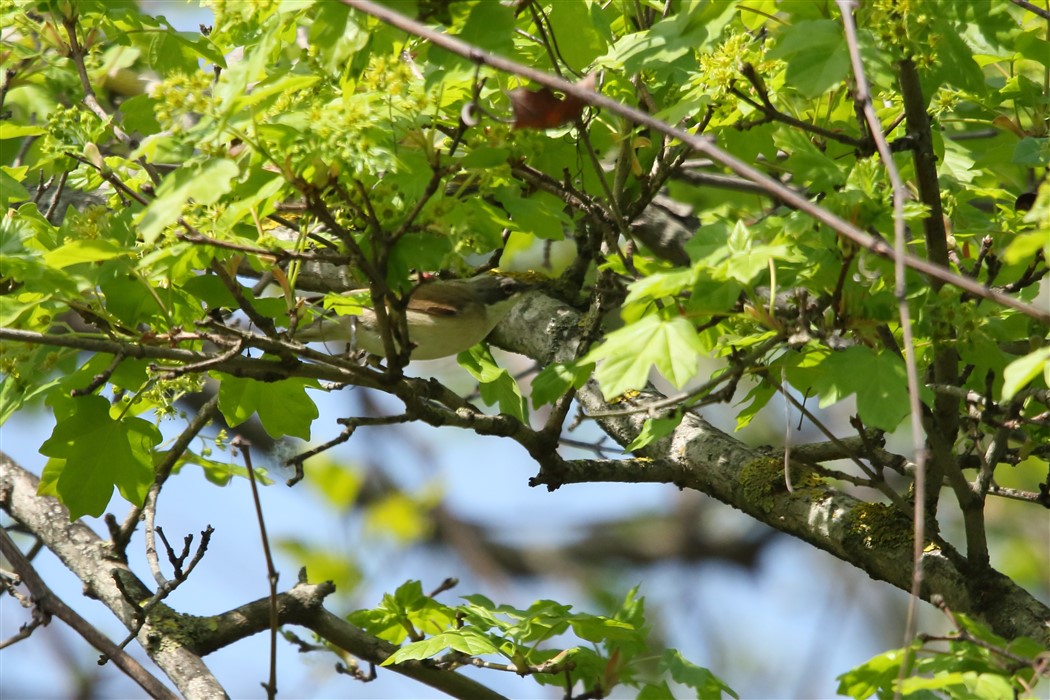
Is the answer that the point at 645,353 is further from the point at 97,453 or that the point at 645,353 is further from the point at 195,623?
the point at 195,623

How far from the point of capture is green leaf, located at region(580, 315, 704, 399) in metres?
2.13

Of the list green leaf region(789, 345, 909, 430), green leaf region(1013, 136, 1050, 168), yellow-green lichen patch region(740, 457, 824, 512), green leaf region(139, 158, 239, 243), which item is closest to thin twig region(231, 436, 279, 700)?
green leaf region(139, 158, 239, 243)

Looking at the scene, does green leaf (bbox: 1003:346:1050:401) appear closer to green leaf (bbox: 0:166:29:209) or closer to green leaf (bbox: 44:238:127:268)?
green leaf (bbox: 44:238:127:268)

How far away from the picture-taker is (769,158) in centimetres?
341

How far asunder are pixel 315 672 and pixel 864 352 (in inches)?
182

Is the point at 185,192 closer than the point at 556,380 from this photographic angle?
Yes

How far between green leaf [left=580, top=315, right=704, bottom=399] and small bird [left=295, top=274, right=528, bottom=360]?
244 centimetres

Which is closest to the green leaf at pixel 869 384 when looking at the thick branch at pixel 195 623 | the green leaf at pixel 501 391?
the green leaf at pixel 501 391

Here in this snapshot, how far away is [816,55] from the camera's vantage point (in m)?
2.31

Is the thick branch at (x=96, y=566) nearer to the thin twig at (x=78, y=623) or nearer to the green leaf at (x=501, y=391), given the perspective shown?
the thin twig at (x=78, y=623)

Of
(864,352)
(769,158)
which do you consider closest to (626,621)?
(864,352)

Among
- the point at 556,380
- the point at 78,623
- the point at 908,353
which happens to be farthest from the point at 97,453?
the point at 908,353

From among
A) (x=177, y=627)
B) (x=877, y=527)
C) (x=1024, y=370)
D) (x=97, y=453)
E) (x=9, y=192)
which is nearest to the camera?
(x=1024, y=370)

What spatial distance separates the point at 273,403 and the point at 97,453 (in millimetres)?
549
